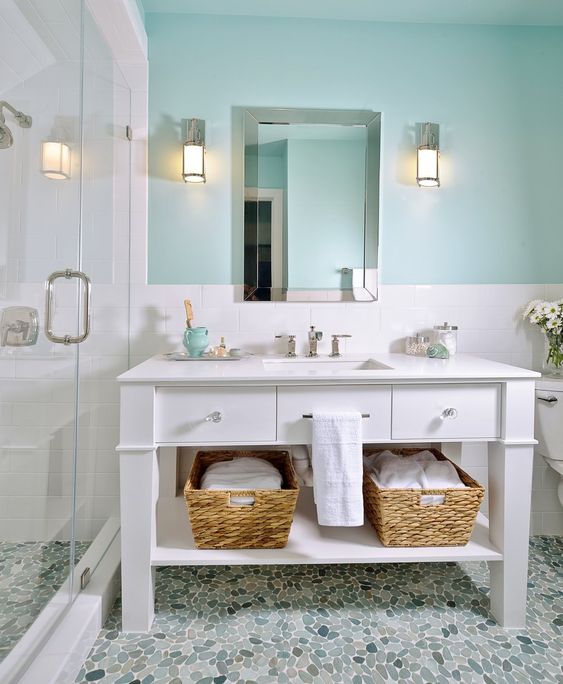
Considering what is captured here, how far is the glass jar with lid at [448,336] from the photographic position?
2080 millimetres

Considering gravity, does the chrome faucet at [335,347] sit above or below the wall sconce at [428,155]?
below

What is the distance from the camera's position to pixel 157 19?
211cm

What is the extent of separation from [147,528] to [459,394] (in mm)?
1107

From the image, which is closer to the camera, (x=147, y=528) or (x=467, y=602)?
(x=147, y=528)

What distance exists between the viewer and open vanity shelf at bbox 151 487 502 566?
156 centimetres

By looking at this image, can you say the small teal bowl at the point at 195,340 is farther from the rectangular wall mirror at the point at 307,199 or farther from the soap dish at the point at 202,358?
the rectangular wall mirror at the point at 307,199

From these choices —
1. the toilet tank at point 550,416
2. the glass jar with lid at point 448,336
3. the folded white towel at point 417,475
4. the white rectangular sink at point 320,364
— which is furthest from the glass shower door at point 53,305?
the toilet tank at point 550,416

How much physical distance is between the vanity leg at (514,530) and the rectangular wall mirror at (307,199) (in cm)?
102

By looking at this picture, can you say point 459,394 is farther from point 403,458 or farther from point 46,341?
point 46,341

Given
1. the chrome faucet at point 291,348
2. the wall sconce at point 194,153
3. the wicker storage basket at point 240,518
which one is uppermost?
the wall sconce at point 194,153

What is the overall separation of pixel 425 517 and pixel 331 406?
1.62 feet

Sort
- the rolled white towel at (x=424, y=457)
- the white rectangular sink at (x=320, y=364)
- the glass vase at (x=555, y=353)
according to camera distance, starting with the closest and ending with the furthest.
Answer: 1. the rolled white towel at (x=424, y=457)
2. the white rectangular sink at (x=320, y=364)
3. the glass vase at (x=555, y=353)

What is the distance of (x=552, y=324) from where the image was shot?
6.86 ft

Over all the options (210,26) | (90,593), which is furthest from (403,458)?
(210,26)
